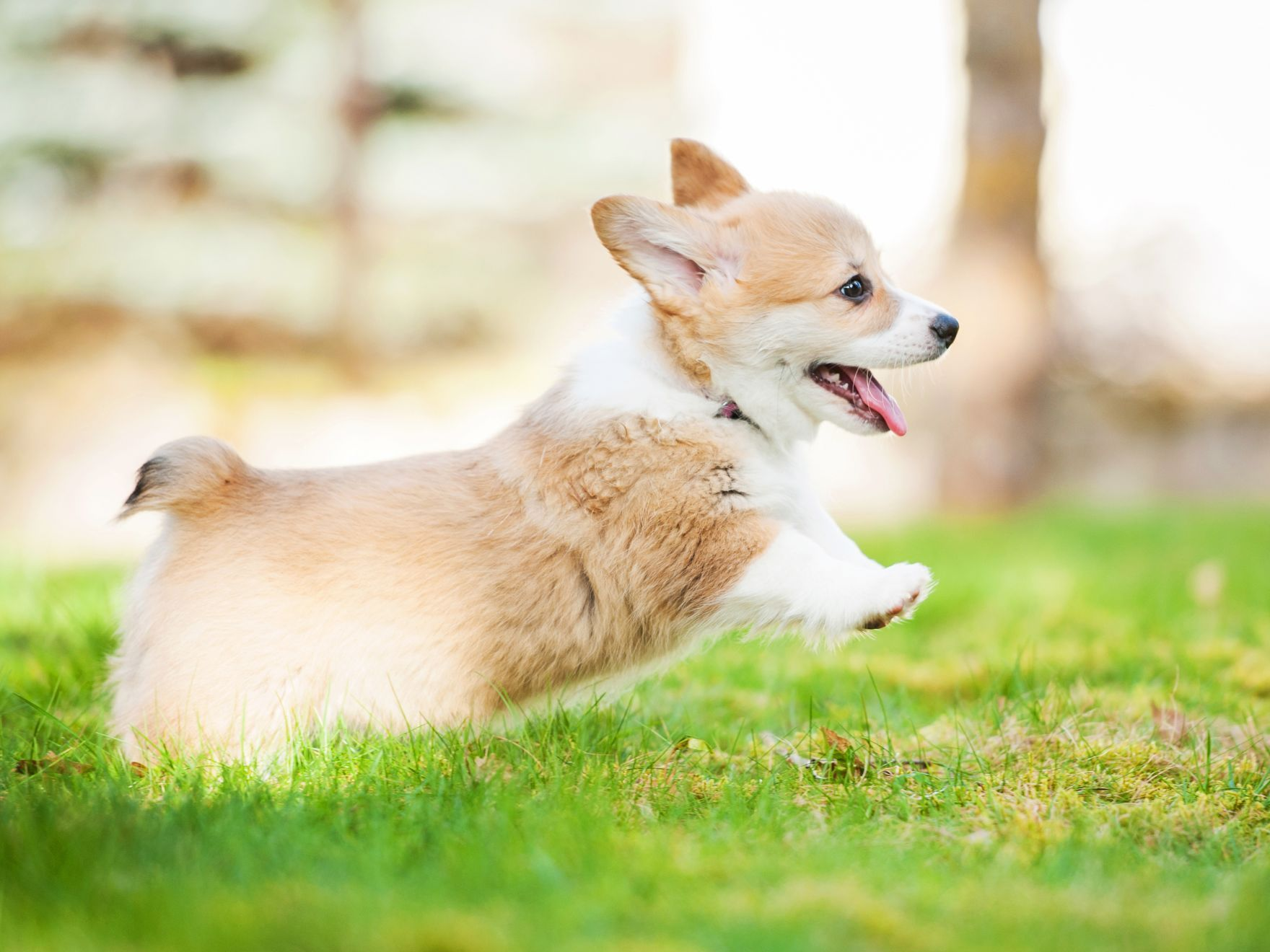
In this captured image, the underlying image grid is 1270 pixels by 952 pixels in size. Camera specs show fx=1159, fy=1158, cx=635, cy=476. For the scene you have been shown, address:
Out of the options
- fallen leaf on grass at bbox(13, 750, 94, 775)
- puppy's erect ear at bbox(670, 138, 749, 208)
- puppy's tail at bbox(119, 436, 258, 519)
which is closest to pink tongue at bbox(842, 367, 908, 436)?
puppy's erect ear at bbox(670, 138, 749, 208)

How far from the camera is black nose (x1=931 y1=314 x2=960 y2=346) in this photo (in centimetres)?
320

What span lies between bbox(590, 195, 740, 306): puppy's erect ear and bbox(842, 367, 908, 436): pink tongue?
18.1 inches

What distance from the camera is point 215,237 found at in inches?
507

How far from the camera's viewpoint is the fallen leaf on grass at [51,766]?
8.79 ft

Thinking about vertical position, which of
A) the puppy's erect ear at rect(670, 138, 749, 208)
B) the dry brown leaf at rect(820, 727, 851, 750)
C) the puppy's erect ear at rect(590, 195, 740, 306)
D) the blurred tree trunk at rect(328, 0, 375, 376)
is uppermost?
the blurred tree trunk at rect(328, 0, 375, 376)

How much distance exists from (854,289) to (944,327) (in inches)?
10.5

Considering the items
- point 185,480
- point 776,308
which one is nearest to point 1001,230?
point 776,308

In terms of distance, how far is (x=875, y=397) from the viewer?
10.7 feet

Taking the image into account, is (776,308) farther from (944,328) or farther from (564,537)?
(564,537)

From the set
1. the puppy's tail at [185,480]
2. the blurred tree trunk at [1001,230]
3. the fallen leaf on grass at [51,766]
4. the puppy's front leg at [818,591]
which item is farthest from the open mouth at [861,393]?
the blurred tree trunk at [1001,230]

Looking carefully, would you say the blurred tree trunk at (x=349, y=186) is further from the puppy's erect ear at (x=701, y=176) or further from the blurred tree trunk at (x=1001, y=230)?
the puppy's erect ear at (x=701, y=176)

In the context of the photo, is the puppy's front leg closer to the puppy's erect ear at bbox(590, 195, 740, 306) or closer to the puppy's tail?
the puppy's erect ear at bbox(590, 195, 740, 306)

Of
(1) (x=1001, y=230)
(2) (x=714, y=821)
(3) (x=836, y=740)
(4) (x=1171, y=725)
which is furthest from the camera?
(1) (x=1001, y=230)

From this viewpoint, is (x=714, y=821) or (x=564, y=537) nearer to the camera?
(x=714, y=821)
